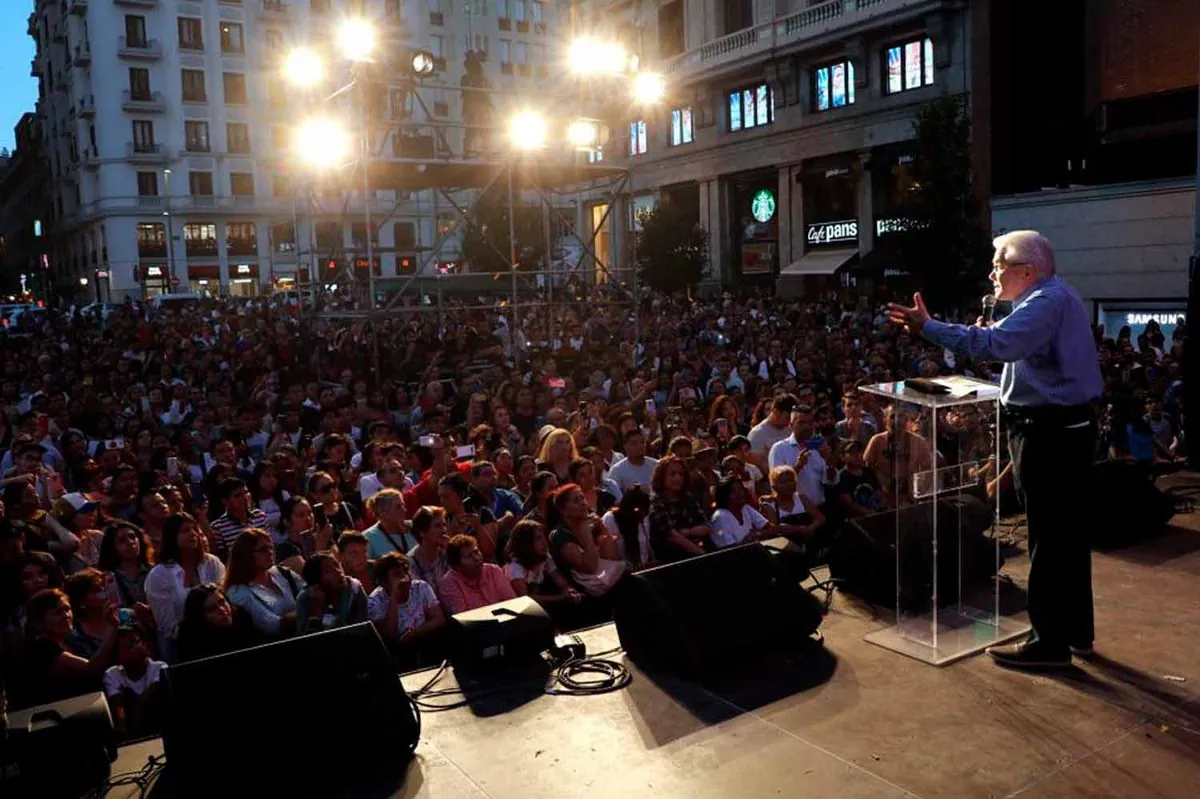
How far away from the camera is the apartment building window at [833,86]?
29.9 metres

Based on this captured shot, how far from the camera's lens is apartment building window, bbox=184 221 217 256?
186ft

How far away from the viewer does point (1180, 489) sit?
8.51 meters

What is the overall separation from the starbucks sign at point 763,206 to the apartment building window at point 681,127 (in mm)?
3502

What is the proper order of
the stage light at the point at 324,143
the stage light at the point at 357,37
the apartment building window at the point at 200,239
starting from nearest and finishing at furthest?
the stage light at the point at 357,37
the stage light at the point at 324,143
the apartment building window at the point at 200,239

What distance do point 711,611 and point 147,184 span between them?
58461 mm

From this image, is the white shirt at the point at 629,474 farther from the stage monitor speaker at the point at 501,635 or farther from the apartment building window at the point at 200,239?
the apartment building window at the point at 200,239

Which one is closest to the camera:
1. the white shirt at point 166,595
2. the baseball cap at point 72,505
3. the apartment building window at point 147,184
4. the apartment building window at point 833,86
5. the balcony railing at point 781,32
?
the white shirt at point 166,595

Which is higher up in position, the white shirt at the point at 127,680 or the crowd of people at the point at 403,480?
the crowd of people at the point at 403,480

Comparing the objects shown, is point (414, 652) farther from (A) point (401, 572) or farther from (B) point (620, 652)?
(B) point (620, 652)

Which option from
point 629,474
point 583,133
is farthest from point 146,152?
point 629,474

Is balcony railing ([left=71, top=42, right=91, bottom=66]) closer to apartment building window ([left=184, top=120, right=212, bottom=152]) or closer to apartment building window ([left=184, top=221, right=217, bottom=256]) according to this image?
apartment building window ([left=184, top=120, right=212, bottom=152])

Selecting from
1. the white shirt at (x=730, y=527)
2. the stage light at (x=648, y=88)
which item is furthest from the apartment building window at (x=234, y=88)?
the white shirt at (x=730, y=527)

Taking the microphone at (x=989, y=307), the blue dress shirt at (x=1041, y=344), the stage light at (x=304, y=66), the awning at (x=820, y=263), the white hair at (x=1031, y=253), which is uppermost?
the stage light at (x=304, y=66)

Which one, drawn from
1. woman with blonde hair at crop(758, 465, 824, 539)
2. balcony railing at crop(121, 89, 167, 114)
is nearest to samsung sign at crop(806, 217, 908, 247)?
woman with blonde hair at crop(758, 465, 824, 539)
